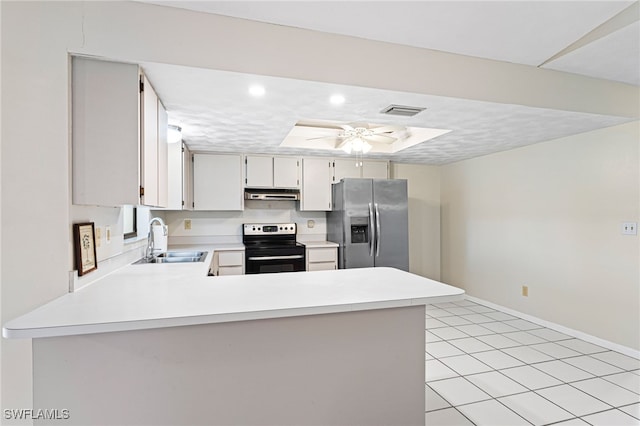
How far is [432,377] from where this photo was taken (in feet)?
8.32

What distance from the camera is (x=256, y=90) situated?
210cm

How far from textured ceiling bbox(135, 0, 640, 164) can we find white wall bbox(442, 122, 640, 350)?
461 mm

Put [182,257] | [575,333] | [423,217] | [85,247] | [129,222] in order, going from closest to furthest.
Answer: [85,247] < [129,222] < [182,257] < [575,333] < [423,217]

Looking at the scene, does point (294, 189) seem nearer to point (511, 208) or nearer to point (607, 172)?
point (511, 208)

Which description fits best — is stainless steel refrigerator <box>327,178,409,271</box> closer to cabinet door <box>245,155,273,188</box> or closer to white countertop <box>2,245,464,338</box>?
cabinet door <box>245,155,273,188</box>

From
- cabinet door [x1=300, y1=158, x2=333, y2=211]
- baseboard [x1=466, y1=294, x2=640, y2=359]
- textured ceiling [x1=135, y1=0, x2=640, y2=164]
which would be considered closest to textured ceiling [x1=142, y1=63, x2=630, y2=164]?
textured ceiling [x1=135, y1=0, x2=640, y2=164]

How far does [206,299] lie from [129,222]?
1.64 metres

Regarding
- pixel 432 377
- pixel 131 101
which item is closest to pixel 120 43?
pixel 131 101

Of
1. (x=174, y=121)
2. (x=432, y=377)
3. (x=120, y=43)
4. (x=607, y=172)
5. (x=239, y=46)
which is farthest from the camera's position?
(x=607, y=172)

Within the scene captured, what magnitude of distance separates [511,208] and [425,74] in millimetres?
2684

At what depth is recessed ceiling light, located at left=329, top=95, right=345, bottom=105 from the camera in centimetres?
222

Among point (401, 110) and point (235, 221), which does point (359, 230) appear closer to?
point (235, 221)

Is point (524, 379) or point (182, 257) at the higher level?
point (182, 257)

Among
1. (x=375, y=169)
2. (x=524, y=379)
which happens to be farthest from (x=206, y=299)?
(x=375, y=169)
